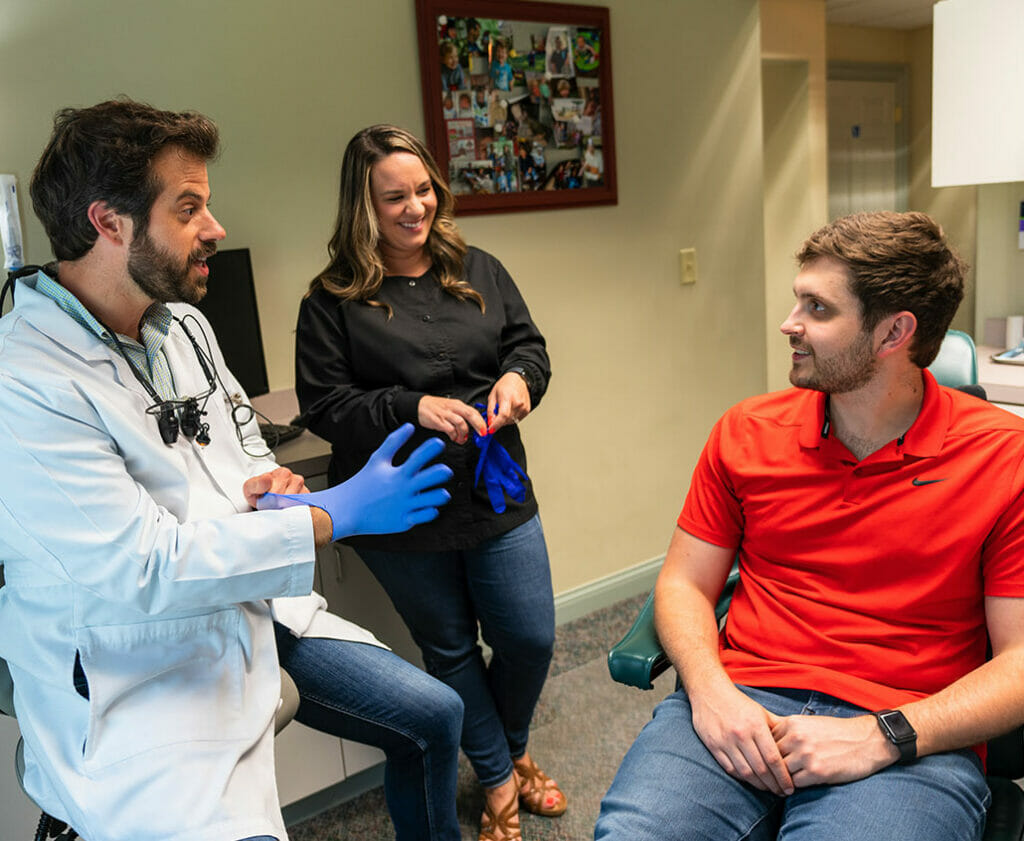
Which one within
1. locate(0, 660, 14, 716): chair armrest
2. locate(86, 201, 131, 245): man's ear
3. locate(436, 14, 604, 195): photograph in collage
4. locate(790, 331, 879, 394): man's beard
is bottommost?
locate(0, 660, 14, 716): chair armrest

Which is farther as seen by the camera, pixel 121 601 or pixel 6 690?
pixel 6 690

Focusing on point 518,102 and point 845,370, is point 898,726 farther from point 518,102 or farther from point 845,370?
point 518,102

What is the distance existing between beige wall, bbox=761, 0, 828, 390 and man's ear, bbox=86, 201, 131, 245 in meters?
3.69

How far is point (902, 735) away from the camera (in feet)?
3.96

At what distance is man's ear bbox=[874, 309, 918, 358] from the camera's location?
139 centimetres

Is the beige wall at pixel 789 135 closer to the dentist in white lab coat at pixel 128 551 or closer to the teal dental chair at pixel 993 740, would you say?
the teal dental chair at pixel 993 740

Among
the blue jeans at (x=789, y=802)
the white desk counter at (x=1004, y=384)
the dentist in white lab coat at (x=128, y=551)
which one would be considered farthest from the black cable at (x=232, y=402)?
the white desk counter at (x=1004, y=384)

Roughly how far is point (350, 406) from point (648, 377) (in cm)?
163

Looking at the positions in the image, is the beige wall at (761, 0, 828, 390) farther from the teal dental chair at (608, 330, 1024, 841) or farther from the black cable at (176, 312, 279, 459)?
the black cable at (176, 312, 279, 459)

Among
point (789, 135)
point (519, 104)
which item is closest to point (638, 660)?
point (519, 104)

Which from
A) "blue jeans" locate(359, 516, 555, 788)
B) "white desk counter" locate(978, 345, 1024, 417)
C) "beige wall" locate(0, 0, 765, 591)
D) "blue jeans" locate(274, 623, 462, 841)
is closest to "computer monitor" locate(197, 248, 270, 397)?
"beige wall" locate(0, 0, 765, 591)

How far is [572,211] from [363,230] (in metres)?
1.18

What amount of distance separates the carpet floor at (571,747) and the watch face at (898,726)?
1.03 meters

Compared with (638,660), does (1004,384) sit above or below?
above
